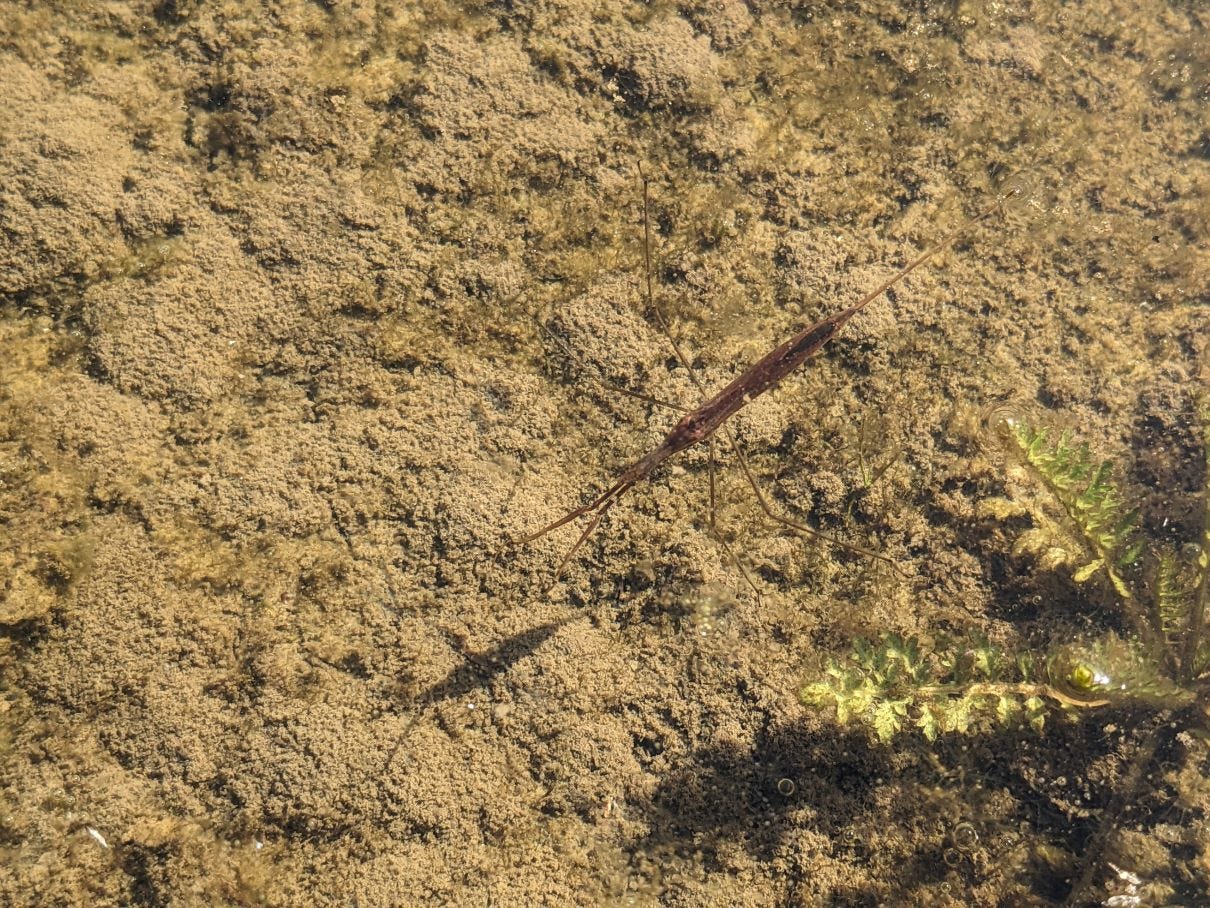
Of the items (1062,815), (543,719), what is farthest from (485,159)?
(1062,815)

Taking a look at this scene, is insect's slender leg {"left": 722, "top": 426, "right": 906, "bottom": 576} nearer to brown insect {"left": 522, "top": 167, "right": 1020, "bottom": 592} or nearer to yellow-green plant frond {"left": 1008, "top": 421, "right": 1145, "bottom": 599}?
brown insect {"left": 522, "top": 167, "right": 1020, "bottom": 592}

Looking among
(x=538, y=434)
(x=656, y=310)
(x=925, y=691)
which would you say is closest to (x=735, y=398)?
(x=656, y=310)

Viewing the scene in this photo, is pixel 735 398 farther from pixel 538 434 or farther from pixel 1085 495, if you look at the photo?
Result: pixel 1085 495

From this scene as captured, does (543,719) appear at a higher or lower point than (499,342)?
lower

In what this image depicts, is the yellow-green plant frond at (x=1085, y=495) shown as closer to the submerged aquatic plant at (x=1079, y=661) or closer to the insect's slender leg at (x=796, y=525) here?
the submerged aquatic plant at (x=1079, y=661)

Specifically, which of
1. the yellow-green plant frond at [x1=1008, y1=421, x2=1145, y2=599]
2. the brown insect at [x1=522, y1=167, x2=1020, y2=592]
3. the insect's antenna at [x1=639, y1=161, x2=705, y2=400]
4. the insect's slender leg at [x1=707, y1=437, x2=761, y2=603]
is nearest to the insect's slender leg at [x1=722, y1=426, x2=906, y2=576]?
the brown insect at [x1=522, y1=167, x2=1020, y2=592]

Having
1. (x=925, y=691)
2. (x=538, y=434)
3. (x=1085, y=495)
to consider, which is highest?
(x=1085, y=495)

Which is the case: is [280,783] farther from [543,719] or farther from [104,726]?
[543,719]
